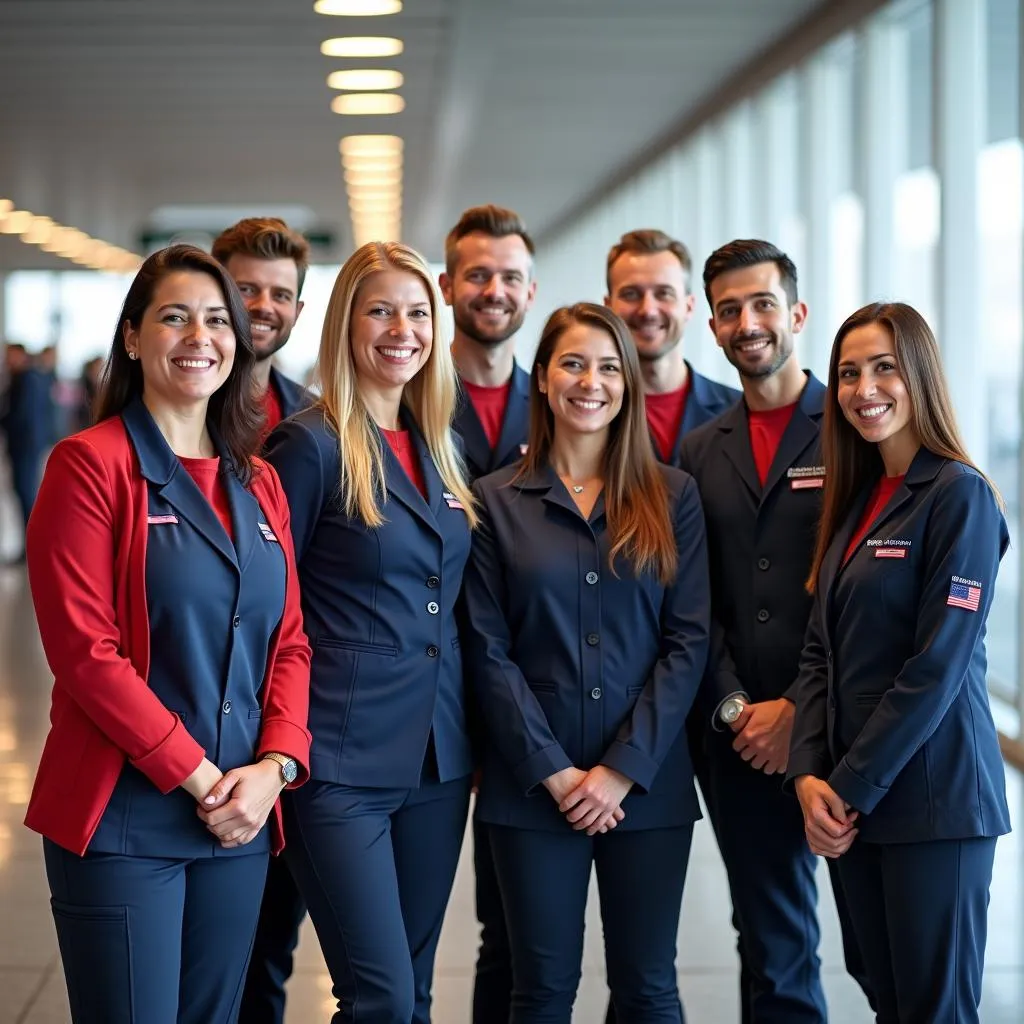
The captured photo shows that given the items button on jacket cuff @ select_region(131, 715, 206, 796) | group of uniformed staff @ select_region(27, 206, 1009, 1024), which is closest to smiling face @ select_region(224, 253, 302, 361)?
group of uniformed staff @ select_region(27, 206, 1009, 1024)

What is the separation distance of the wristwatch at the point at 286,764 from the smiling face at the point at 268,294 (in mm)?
1447

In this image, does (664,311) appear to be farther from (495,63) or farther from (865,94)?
(495,63)

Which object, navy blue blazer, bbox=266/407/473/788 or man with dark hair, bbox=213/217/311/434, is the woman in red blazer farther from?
man with dark hair, bbox=213/217/311/434

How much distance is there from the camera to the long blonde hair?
117 inches

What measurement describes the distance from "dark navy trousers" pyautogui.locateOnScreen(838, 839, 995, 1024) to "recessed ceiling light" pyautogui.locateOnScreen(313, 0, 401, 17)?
5.89 meters

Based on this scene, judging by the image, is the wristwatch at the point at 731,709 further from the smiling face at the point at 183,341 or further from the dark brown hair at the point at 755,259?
the smiling face at the point at 183,341

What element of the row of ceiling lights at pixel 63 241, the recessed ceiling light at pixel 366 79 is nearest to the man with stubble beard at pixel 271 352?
the recessed ceiling light at pixel 366 79

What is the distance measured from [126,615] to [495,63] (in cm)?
759

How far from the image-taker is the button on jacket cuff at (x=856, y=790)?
2713 millimetres

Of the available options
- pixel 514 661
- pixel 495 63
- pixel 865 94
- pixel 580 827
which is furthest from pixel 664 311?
pixel 495 63

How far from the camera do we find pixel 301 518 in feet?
9.76

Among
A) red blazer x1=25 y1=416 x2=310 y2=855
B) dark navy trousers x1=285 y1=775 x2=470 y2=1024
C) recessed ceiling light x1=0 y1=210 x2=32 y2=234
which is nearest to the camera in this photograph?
red blazer x1=25 y1=416 x2=310 y2=855

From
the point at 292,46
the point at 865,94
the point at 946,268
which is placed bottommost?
the point at 946,268

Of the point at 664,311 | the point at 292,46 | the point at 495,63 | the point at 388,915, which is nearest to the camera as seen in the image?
the point at 388,915
